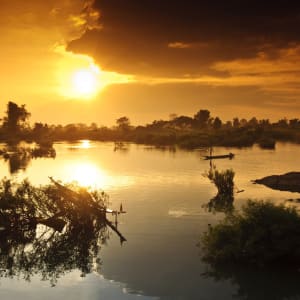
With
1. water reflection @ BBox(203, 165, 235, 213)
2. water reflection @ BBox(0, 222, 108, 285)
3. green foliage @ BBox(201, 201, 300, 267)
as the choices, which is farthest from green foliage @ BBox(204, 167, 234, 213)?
green foliage @ BBox(201, 201, 300, 267)

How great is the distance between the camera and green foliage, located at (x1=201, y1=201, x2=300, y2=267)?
2834cm

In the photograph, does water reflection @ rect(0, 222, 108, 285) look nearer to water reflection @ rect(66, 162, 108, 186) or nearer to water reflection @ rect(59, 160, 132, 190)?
water reflection @ rect(59, 160, 132, 190)

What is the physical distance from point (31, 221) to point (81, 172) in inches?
1688

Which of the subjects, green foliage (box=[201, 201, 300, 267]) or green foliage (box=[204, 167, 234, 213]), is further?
green foliage (box=[204, 167, 234, 213])

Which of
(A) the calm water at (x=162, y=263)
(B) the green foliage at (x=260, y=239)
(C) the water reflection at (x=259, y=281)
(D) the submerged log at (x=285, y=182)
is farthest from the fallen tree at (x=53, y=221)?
(D) the submerged log at (x=285, y=182)

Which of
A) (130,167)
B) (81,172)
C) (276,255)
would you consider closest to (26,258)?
(276,255)

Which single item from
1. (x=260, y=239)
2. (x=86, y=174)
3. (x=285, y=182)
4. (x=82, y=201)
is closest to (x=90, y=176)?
(x=86, y=174)

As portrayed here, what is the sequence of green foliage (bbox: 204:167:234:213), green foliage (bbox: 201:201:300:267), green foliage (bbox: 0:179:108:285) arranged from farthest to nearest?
1. green foliage (bbox: 204:167:234:213)
2. green foliage (bbox: 0:179:108:285)
3. green foliage (bbox: 201:201:300:267)

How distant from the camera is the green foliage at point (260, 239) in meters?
28.3

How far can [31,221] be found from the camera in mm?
38031

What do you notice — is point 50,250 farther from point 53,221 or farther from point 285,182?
point 285,182

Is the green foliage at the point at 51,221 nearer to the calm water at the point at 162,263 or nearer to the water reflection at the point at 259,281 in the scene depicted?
the calm water at the point at 162,263

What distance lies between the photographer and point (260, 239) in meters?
28.6

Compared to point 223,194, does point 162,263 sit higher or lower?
lower
